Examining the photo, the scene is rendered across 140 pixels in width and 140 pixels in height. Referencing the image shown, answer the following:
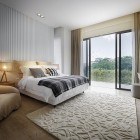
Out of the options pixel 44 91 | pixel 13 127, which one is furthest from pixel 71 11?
pixel 13 127

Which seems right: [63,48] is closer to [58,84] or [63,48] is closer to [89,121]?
[58,84]

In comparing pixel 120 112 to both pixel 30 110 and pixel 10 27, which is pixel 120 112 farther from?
pixel 10 27

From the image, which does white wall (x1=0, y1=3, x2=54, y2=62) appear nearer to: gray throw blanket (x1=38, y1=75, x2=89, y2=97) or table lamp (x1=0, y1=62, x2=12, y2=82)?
table lamp (x1=0, y1=62, x2=12, y2=82)

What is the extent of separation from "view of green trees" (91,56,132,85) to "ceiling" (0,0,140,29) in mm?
1691

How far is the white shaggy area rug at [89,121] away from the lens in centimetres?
154

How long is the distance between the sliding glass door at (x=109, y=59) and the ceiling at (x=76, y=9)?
3.04ft

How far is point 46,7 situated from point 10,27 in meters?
1.32

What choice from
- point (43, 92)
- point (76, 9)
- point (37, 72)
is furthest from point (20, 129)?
point (76, 9)

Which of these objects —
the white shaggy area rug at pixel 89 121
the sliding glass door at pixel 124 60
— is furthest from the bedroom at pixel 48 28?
the sliding glass door at pixel 124 60

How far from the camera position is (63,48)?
5.13 meters

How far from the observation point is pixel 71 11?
3.62 m

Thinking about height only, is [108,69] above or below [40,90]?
above

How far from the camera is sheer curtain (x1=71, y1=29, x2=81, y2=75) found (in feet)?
17.2

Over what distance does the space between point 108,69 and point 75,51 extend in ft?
5.68
